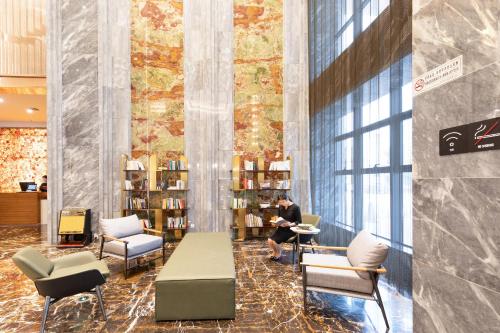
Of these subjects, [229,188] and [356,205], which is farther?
[229,188]

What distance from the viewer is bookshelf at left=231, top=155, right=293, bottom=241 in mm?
6660

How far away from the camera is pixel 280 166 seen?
675 cm

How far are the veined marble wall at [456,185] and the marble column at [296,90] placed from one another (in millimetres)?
4620

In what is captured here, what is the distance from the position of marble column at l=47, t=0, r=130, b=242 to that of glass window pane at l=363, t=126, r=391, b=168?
548 cm

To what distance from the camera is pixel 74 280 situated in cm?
285

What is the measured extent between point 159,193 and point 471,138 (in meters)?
6.34

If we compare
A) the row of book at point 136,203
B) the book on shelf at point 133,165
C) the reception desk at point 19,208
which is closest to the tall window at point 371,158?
the row of book at point 136,203

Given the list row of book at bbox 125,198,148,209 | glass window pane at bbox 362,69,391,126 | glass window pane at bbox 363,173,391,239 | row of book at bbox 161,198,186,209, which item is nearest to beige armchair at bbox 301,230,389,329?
glass window pane at bbox 363,173,391,239


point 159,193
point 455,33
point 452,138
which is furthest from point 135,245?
point 455,33

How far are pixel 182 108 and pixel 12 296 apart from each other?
486cm

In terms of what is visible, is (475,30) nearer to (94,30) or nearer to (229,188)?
(229,188)

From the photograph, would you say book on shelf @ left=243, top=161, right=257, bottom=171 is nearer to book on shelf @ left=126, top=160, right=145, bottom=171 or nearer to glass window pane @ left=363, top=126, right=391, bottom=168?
book on shelf @ left=126, top=160, right=145, bottom=171

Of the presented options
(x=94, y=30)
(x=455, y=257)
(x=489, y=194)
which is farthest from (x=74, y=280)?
(x=94, y=30)

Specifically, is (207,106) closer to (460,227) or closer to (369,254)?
(369,254)
